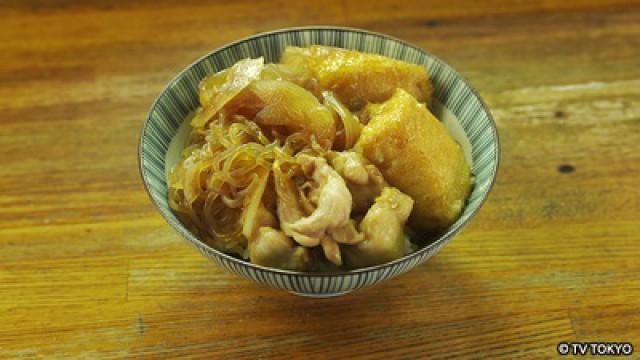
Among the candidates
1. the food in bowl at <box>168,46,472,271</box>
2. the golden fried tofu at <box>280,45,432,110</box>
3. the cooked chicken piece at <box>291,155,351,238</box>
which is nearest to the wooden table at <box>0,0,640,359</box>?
the food in bowl at <box>168,46,472,271</box>

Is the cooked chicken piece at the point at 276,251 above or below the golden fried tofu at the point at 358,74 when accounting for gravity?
below

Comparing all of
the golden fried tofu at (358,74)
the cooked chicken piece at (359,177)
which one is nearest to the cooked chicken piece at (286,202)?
the cooked chicken piece at (359,177)

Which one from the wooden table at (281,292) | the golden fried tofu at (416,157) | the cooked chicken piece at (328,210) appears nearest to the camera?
the cooked chicken piece at (328,210)

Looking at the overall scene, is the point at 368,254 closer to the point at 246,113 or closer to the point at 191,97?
the point at 246,113

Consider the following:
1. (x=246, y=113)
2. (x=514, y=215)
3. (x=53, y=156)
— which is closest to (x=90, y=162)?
(x=53, y=156)

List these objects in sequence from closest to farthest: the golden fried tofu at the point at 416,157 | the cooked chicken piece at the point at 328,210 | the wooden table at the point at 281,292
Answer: the cooked chicken piece at the point at 328,210 < the golden fried tofu at the point at 416,157 < the wooden table at the point at 281,292

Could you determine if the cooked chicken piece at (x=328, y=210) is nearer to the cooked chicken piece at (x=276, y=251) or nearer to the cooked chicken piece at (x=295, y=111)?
the cooked chicken piece at (x=276, y=251)

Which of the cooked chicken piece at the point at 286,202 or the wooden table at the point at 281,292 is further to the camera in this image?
the wooden table at the point at 281,292
